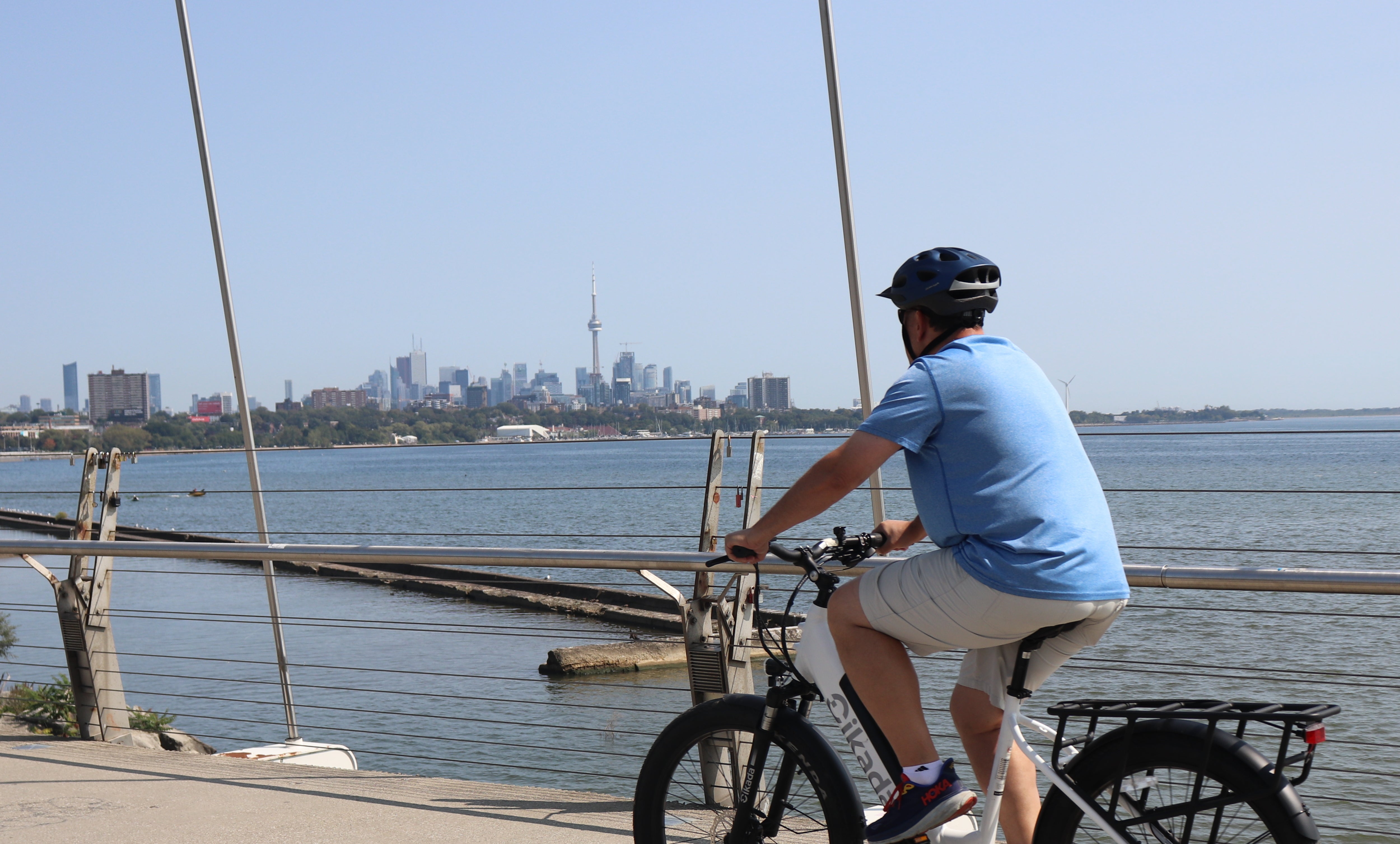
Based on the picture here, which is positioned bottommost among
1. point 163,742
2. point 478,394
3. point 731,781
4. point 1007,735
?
point 163,742

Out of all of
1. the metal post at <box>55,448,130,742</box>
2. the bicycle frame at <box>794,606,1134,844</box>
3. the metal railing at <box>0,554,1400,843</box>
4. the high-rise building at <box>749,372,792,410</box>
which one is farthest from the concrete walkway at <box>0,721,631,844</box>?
the high-rise building at <box>749,372,792,410</box>

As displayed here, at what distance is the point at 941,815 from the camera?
234cm

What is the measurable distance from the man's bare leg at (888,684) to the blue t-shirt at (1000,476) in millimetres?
265

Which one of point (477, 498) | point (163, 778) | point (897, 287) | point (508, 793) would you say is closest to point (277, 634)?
point (163, 778)

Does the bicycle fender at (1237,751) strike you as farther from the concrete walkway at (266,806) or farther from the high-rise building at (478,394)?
the high-rise building at (478,394)

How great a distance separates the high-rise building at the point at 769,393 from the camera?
860 centimetres

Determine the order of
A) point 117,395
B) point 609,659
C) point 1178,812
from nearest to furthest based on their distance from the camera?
point 1178,812 → point 609,659 → point 117,395

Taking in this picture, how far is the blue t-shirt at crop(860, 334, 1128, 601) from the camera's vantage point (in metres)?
2.22

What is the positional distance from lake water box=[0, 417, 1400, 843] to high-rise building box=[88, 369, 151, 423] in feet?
10.9

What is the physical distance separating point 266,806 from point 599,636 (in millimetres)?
3054

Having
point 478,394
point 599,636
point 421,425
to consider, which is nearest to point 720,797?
point 599,636

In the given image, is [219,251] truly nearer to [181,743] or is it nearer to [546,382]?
[181,743]

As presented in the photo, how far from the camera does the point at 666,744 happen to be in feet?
9.20

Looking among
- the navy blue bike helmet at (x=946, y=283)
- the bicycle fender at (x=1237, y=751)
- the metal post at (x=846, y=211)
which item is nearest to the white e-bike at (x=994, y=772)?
the bicycle fender at (x=1237, y=751)
